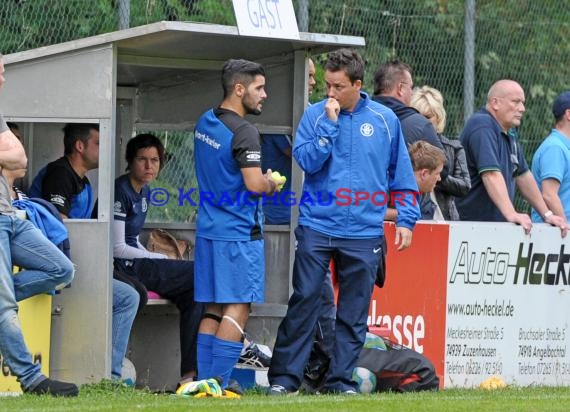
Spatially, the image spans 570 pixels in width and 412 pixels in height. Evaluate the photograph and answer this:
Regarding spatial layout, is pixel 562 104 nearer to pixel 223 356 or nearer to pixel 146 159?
pixel 146 159

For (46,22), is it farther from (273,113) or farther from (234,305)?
(234,305)

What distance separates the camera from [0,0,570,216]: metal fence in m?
11.4

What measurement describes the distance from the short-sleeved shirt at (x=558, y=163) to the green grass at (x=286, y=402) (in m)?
2.81

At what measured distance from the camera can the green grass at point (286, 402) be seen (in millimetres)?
7742

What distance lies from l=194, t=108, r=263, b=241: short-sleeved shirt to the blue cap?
3.93 metres

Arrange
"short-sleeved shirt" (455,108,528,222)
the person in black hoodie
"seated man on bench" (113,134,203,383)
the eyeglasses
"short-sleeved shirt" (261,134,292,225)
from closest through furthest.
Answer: "seated man on bench" (113,134,203,383) < the eyeglasses < "short-sleeved shirt" (261,134,292,225) < the person in black hoodie < "short-sleeved shirt" (455,108,528,222)

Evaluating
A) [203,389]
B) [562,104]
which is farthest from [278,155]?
[562,104]

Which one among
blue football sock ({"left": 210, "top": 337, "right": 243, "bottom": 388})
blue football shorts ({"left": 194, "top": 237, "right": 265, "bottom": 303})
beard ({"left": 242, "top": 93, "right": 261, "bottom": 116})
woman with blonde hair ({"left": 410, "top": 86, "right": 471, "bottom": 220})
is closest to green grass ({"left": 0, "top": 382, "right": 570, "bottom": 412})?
blue football sock ({"left": 210, "top": 337, "right": 243, "bottom": 388})

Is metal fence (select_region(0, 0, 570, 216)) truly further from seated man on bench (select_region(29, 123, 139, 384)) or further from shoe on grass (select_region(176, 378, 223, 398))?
shoe on grass (select_region(176, 378, 223, 398))

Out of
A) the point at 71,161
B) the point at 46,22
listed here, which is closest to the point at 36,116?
the point at 71,161

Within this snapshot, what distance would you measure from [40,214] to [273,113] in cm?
230

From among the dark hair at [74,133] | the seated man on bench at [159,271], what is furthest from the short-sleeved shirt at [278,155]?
the dark hair at [74,133]

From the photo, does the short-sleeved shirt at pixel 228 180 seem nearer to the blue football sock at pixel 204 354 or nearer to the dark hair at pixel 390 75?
the blue football sock at pixel 204 354

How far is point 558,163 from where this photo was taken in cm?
1171
